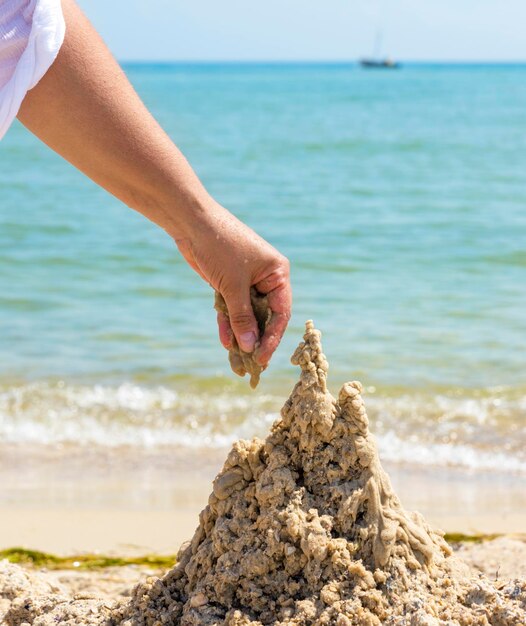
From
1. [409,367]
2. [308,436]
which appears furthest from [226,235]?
[409,367]

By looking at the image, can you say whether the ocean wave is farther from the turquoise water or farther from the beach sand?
the beach sand

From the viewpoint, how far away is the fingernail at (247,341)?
2219mm

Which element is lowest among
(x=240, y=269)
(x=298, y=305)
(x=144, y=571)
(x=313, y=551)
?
(x=144, y=571)

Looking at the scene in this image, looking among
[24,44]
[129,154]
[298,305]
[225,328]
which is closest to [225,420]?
[298,305]

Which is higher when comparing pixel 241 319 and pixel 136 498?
pixel 241 319

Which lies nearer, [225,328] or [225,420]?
[225,328]

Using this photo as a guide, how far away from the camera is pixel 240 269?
2.14 metres

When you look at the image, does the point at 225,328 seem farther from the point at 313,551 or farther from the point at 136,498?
the point at 136,498

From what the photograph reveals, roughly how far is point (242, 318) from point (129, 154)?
466mm

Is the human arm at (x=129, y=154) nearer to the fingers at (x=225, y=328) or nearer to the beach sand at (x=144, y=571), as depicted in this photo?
the fingers at (x=225, y=328)

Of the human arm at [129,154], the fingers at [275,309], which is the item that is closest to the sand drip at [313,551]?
the fingers at [275,309]

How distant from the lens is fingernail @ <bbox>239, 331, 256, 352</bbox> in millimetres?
2219

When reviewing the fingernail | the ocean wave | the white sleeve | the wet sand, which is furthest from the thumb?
the ocean wave

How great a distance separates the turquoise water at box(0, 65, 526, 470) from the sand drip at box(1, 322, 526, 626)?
3021 mm
